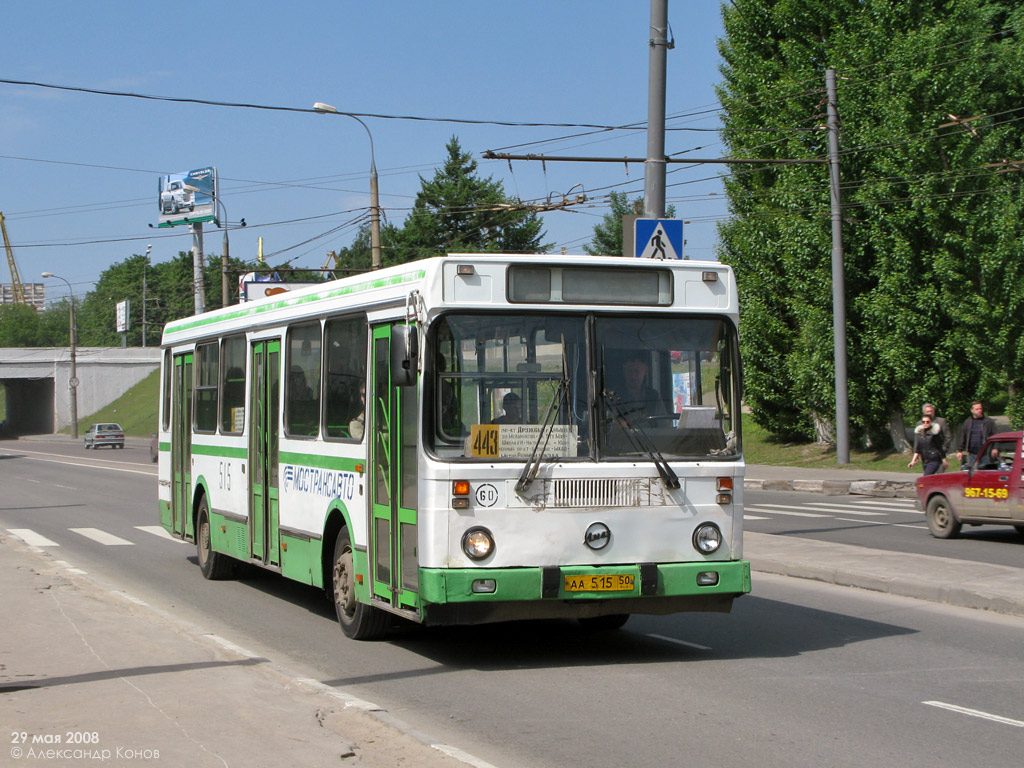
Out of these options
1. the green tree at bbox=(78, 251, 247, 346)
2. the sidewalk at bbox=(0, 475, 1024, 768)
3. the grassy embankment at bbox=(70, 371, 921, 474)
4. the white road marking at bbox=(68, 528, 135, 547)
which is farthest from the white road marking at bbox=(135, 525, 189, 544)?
the green tree at bbox=(78, 251, 247, 346)

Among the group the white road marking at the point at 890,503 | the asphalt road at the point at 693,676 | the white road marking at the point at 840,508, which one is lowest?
the white road marking at the point at 890,503

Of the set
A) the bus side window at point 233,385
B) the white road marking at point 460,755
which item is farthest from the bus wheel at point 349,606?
the white road marking at point 460,755

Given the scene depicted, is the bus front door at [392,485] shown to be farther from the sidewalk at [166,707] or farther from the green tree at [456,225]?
the green tree at [456,225]

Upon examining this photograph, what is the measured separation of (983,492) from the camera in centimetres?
1653

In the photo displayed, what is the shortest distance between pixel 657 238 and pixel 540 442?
279 inches

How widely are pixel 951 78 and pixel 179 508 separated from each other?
24.1 meters

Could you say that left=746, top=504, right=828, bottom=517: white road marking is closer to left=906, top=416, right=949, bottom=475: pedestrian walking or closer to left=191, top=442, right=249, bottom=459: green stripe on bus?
left=906, top=416, right=949, bottom=475: pedestrian walking

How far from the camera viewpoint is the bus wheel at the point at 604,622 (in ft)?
33.0

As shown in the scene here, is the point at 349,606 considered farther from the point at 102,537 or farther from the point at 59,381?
the point at 59,381

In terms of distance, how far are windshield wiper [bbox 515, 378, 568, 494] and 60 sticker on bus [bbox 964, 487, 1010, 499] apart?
9980 mm

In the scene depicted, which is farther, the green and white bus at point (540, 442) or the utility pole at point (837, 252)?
the utility pole at point (837, 252)

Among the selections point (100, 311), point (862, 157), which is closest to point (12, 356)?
point (100, 311)

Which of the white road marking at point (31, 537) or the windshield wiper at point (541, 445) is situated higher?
the windshield wiper at point (541, 445)

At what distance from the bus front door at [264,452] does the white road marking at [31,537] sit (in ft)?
23.9
